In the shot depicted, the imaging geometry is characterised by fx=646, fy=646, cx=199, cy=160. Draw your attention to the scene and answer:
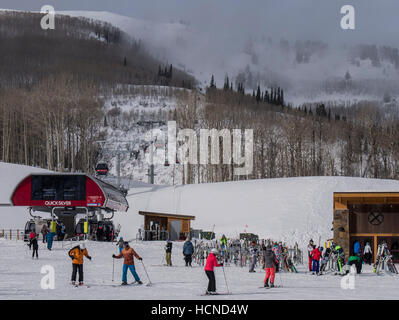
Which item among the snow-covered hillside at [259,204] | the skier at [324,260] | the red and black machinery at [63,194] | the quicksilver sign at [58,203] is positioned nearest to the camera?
the skier at [324,260]

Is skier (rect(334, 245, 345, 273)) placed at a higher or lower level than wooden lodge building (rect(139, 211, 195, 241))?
lower

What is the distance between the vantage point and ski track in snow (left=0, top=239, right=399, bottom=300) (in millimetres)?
16094

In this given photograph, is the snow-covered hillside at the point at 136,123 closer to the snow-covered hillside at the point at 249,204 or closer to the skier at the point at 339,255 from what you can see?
the snow-covered hillside at the point at 249,204

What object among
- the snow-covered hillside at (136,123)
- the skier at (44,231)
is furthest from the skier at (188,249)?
the snow-covered hillside at (136,123)

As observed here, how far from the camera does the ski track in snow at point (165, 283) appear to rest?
16094mm

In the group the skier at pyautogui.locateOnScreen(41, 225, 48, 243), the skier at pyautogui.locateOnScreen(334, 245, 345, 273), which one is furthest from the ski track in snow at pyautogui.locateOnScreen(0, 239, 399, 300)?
the skier at pyautogui.locateOnScreen(41, 225, 48, 243)

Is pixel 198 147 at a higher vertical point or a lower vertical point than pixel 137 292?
higher

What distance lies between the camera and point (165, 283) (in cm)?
1928

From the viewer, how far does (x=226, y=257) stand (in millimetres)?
28516

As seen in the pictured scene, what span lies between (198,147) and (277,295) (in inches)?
2968

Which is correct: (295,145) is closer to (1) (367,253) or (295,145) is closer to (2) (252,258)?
(1) (367,253)

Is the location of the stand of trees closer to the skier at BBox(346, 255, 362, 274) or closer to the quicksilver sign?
the quicksilver sign

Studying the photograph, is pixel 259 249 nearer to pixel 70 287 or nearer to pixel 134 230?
pixel 70 287

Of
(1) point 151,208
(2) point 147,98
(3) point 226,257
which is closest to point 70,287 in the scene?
(3) point 226,257
